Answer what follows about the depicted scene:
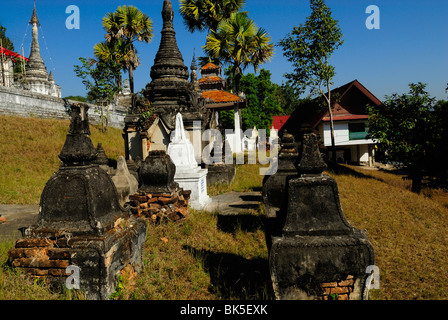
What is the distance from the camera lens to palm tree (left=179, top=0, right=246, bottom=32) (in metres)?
25.4

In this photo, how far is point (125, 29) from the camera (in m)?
26.5

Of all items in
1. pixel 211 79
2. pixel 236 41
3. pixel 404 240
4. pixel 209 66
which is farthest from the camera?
pixel 209 66

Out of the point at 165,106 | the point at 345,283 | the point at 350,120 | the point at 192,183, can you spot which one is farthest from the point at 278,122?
the point at 345,283

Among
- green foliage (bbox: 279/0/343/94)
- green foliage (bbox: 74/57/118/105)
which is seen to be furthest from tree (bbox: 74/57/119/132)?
green foliage (bbox: 279/0/343/94)

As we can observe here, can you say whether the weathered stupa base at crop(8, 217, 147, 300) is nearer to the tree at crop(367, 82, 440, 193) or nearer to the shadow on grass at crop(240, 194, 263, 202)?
the shadow on grass at crop(240, 194, 263, 202)

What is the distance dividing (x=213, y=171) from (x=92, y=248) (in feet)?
28.3

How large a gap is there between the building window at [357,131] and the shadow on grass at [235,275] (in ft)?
78.0

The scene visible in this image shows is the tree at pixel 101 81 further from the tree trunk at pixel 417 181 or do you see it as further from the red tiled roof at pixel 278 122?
the red tiled roof at pixel 278 122

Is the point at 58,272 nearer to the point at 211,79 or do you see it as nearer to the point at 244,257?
the point at 244,257

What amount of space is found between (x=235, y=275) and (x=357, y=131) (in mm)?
24632

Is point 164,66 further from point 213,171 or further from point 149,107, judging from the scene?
point 213,171

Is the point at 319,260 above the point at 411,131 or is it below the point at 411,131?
below

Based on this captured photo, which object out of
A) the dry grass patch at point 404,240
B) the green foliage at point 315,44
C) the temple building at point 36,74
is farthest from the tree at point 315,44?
the temple building at point 36,74

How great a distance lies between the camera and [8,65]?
36219 millimetres
